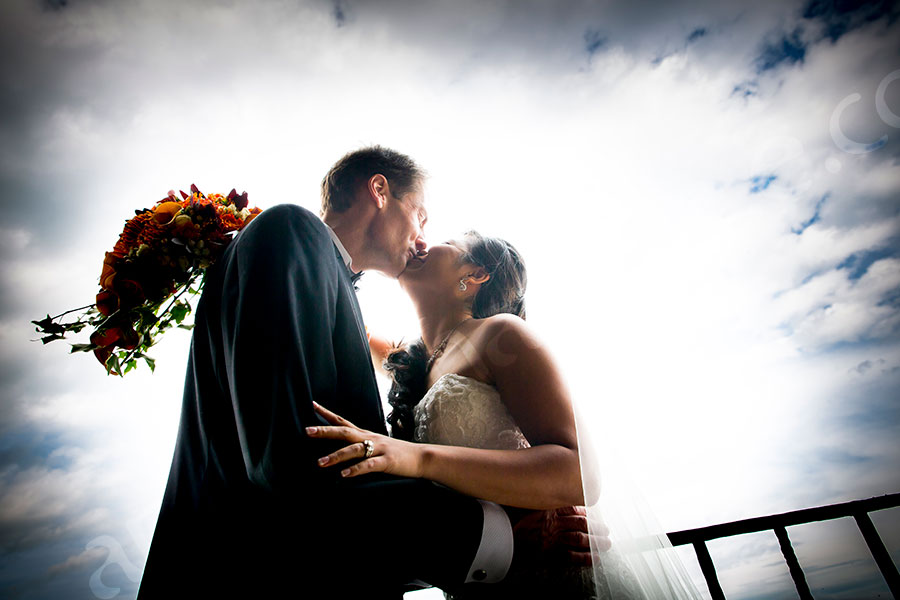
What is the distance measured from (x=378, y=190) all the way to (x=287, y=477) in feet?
5.63

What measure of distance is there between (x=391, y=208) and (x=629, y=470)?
1726mm

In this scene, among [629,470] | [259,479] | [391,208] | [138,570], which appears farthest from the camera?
[391,208]

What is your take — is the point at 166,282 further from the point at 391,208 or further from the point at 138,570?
the point at 138,570

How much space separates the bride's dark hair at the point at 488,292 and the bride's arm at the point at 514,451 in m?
0.65

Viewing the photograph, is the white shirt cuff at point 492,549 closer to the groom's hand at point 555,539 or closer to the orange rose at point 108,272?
the groom's hand at point 555,539

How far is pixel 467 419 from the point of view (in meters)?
1.75

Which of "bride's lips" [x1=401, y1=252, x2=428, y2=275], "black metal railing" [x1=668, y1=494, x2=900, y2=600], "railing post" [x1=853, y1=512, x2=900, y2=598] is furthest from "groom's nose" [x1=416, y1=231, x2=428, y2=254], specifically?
"railing post" [x1=853, y1=512, x2=900, y2=598]

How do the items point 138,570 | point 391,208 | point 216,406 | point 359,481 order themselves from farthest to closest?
point 391,208, point 138,570, point 216,406, point 359,481

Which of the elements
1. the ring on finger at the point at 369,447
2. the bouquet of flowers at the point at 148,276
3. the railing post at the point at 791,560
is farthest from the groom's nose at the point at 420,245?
the railing post at the point at 791,560

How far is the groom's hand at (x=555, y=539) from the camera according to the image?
1310 millimetres

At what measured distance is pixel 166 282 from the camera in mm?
1564

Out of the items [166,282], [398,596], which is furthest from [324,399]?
[166,282]

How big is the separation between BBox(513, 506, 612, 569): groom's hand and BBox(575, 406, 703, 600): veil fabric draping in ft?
0.09

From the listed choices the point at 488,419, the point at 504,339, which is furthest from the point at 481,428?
the point at 504,339
